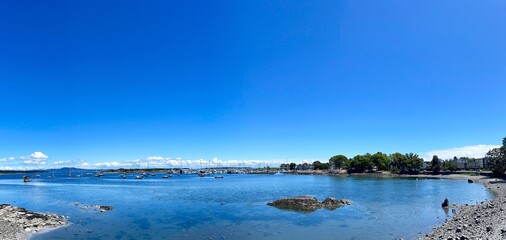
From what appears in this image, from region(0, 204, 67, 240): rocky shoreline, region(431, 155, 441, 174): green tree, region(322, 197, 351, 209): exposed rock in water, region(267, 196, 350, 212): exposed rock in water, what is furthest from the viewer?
region(431, 155, 441, 174): green tree

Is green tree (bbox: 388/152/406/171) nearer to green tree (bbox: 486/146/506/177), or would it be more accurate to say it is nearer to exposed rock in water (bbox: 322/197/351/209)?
green tree (bbox: 486/146/506/177)

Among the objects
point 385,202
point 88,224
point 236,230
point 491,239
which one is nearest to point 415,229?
point 491,239

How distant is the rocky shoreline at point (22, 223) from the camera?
111ft

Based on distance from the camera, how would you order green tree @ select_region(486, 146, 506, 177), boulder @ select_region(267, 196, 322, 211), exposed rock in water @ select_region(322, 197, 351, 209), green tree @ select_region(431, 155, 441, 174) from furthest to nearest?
green tree @ select_region(431, 155, 441, 174) → green tree @ select_region(486, 146, 506, 177) → exposed rock in water @ select_region(322, 197, 351, 209) → boulder @ select_region(267, 196, 322, 211)

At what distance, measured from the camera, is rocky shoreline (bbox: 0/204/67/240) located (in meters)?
33.7

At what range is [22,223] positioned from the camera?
39.2 metres

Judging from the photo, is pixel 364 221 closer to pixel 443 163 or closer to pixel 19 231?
pixel 19 231

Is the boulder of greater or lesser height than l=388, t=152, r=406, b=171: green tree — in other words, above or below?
below

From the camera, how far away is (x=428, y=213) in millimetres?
46188

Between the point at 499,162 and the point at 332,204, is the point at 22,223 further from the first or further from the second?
the point at 499,162

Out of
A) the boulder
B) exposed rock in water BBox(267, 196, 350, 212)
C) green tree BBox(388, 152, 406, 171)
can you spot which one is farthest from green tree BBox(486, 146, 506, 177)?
the boulder

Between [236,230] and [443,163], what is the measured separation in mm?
190584

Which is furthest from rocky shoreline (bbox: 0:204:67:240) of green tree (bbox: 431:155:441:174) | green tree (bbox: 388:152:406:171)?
green tree (bbox: 388:152:406:171)

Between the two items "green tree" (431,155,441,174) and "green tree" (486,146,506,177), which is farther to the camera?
"green tree" (431,155,441,174)
